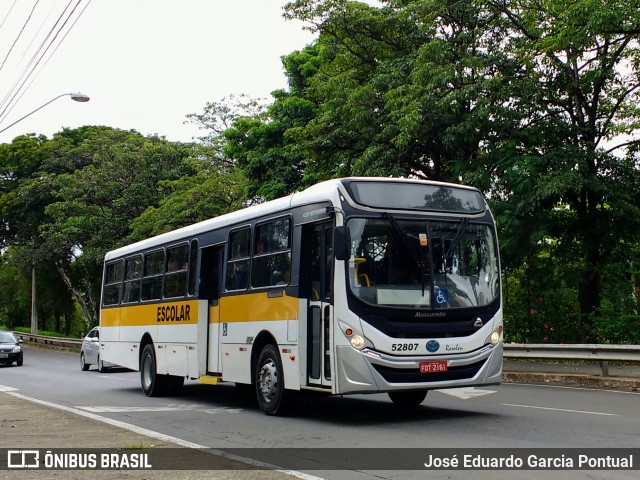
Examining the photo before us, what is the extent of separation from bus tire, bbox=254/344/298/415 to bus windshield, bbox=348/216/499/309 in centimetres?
216

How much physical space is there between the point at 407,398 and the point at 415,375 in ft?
8.24

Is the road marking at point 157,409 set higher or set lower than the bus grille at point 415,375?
lower

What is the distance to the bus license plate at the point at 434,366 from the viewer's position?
428 inches

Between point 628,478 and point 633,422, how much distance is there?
158 inches

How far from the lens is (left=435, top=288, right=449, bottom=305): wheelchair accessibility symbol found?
36.4ft

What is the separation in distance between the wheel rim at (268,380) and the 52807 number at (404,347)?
222 centimetres

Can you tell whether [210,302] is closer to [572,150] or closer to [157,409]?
[157,409]

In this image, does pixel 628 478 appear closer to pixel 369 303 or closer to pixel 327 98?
pixel 369 303

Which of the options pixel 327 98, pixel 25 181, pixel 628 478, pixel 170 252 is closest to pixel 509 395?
pixel 170 252

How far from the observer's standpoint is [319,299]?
1138cm

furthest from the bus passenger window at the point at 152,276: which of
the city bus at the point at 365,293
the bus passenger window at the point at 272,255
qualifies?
the bus passenger window at the point at 272,255

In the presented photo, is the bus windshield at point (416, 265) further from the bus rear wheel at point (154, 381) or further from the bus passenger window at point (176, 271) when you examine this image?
the bus rear wheel at point (154, 381)

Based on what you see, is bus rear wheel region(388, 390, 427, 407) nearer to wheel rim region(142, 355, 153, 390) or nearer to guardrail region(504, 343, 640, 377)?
guardrail region(504, 343, 640, 377)

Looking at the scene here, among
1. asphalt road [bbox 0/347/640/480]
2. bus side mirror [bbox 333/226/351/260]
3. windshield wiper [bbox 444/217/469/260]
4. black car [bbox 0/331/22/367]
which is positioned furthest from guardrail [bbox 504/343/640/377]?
black car [bbox 0/331/22/367]
